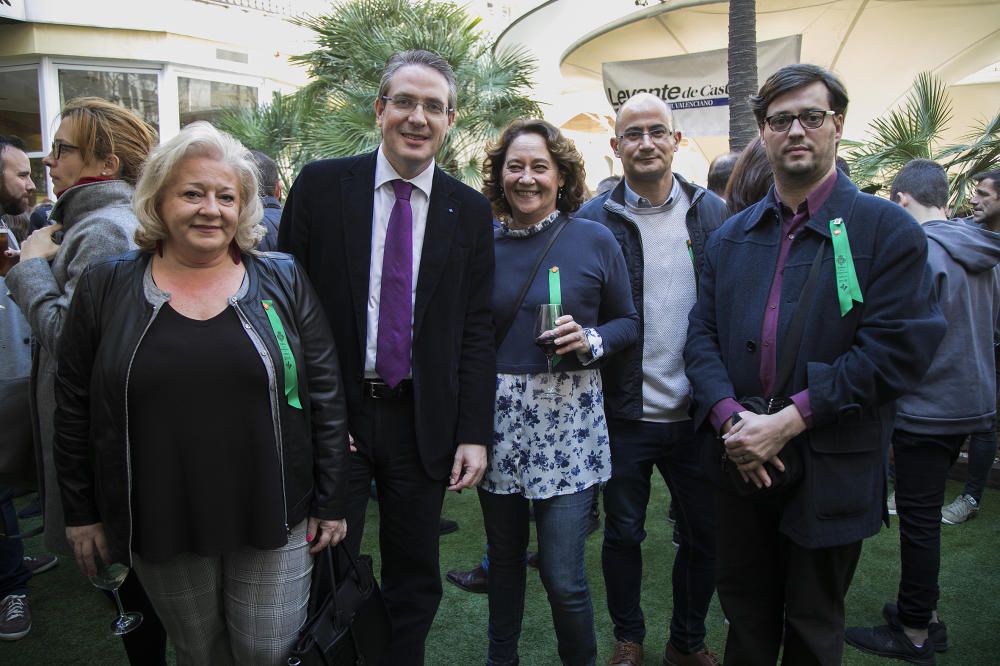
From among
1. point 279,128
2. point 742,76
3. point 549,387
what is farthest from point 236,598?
point 279,128

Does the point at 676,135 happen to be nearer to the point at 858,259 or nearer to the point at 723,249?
the point at 723,249

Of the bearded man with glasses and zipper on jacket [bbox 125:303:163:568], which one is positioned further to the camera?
the bearded man with glasses

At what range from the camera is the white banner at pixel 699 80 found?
7.86m

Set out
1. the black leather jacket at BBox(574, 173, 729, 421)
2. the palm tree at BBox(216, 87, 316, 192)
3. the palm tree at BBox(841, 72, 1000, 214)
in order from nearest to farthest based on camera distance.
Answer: the black leather jacket at BBox(574, 173, 729, 421), the palm tree at BBox(841, 72, 1000, 214), the palm tree at BBox(216, 87, 316, 192)

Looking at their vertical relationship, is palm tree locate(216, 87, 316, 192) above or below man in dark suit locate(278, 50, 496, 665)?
above

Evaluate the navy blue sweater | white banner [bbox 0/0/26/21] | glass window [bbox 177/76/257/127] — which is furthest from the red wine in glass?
white banner [bbox 0/0/26/21]

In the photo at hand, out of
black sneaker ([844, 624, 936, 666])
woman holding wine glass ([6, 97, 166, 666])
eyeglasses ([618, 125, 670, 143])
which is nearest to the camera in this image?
woman holding wine glass ([6, 97, 166, 666])

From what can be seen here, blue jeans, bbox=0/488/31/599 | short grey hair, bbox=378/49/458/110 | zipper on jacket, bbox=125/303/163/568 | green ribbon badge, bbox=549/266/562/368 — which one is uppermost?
short grey hair, bbox=378/49/458/110

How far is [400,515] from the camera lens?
260 cm

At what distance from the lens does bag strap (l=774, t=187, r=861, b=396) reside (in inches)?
89.0

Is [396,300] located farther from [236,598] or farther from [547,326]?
[236,598]

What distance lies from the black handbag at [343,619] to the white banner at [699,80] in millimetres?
6693

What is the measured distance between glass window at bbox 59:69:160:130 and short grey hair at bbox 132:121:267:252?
11.7 metres

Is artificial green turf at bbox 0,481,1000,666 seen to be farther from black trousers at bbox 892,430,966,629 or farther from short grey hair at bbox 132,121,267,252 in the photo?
short grey hair at bbox 132,121,267,252
